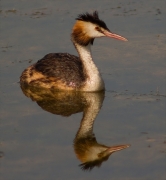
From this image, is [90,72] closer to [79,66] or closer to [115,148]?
[79,66]

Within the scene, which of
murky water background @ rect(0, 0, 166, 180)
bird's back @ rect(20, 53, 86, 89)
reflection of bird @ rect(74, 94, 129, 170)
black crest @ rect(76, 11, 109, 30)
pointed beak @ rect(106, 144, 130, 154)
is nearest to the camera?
murky water background @ rect(0, 0, 166, 180)

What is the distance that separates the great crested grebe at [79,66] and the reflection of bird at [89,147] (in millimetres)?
970

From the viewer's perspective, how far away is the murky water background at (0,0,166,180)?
9.81 metres

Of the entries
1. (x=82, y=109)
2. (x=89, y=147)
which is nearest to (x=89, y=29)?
(x=82, y=109)


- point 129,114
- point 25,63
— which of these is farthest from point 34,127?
point 25,63

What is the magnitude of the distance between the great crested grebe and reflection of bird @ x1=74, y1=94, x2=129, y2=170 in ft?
3.18

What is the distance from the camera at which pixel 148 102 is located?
12.0m

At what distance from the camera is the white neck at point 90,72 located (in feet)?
41.4


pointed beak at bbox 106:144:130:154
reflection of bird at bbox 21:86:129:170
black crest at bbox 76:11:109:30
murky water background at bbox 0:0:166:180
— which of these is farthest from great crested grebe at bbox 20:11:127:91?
pointed beak at bbox 106:144:130:154

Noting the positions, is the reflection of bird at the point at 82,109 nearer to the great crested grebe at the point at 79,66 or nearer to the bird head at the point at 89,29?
the great crested grebe at the point at 79,66

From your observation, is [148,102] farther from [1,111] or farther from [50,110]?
[1,111]

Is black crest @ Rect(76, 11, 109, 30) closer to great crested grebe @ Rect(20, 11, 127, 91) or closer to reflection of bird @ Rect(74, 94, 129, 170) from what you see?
great crested grebe @ Rect(20, 11, 127, 91)

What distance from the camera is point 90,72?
41.7ft

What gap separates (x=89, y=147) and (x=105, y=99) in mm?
1899
